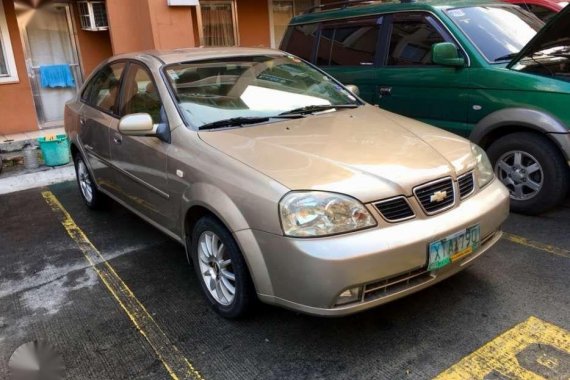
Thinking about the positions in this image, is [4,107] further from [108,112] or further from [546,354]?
[546,354]

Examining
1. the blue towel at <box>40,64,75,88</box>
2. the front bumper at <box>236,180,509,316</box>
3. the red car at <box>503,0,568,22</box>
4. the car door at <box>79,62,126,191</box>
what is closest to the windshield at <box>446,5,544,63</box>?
the red car at <box>503,0,568,22</box>

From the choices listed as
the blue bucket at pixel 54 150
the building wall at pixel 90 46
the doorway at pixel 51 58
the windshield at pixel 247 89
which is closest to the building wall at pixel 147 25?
the building wall at pixel 90 46

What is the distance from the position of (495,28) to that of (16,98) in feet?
24.2

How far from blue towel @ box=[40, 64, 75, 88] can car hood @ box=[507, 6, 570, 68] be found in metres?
7.55

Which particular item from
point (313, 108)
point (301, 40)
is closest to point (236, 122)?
point (313, 108)

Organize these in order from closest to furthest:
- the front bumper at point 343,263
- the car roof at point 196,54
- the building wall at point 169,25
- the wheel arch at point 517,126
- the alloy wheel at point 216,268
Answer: the front bumper at point 343,263
the alloy wheel at point 216,268
the car roof at point 196,54
the wheel arch at point 517,126
the building wall at point 169,25

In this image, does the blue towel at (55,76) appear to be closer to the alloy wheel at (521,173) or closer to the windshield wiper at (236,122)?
the windshield wiper at (236,122)

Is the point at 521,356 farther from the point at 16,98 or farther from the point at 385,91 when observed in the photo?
the point at 16,98

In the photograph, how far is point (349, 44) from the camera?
18.8 ft

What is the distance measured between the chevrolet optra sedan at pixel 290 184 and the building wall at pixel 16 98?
517 centimetres

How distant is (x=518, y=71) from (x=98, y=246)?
3.92m

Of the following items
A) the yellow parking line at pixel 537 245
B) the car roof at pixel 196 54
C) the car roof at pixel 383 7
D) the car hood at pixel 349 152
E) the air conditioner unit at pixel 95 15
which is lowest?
the yellow parking line at pixel 537 245

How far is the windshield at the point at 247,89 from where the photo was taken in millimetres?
3426

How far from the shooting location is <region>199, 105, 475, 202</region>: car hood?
260 centimetres
